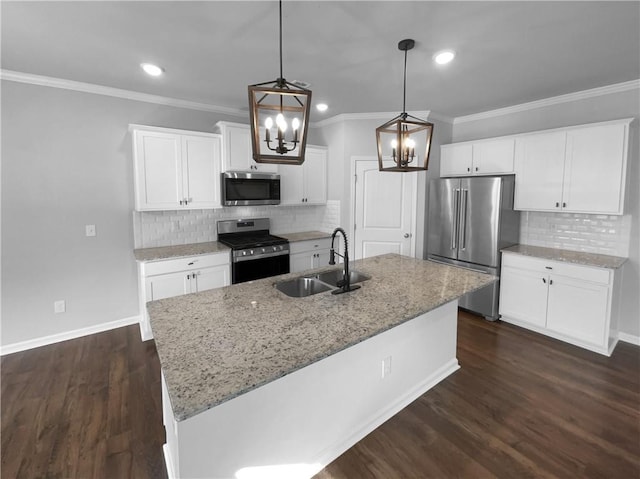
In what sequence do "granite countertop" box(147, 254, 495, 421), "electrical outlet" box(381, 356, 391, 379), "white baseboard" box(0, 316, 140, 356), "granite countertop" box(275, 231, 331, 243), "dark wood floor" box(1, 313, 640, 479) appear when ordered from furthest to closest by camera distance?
"granite countertop" box(275, 231, 331, 243) → "white baseboard" box(0, 316, 140, 356) → "electrical outlet" box(381, 356, 391, 379) → "dark wood floor" box(1, 313, 640, 479) → "granite countertop" box(147, 254, 495, 421)

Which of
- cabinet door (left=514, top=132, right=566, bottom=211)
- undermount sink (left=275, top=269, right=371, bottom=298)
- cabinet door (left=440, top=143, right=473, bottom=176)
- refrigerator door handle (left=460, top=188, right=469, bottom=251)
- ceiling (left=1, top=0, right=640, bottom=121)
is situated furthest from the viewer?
cabinet door (left=440, top=143, right=473, bottom=176)

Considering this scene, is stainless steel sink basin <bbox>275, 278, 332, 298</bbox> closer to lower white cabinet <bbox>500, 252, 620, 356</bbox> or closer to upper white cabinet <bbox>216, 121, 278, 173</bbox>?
upper white cabinet <bbox>216, 121, 278, 173</bbox>

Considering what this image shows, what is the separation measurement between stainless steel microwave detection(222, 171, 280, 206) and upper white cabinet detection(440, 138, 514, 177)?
2358 mm

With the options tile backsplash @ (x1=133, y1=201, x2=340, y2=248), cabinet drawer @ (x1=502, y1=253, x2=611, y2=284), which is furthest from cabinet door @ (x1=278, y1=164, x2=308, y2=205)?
cabinet drawer @ (x1=502, y1=253, x2=611, y2=284)

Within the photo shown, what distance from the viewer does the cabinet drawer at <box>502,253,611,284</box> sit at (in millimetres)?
2986

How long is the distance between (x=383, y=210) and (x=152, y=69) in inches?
121

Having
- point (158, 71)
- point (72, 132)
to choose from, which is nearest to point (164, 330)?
point (158, 71)

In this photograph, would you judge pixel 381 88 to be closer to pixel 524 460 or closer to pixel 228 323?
pixel 228 323

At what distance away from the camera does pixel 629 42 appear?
231 centimetres

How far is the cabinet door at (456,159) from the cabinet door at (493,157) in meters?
0.08

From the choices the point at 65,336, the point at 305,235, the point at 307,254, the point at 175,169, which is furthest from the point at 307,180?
the point at 65,336

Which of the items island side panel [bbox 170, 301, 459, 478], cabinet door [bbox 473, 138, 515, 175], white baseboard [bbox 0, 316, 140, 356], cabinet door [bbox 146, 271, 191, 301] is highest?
cabinet door [bbox 473, 138, 515, 175]

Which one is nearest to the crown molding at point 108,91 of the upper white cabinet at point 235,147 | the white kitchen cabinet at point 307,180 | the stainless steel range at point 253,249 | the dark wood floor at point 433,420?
the upper white cabinet at point 235,147

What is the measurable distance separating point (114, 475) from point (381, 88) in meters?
3.74
